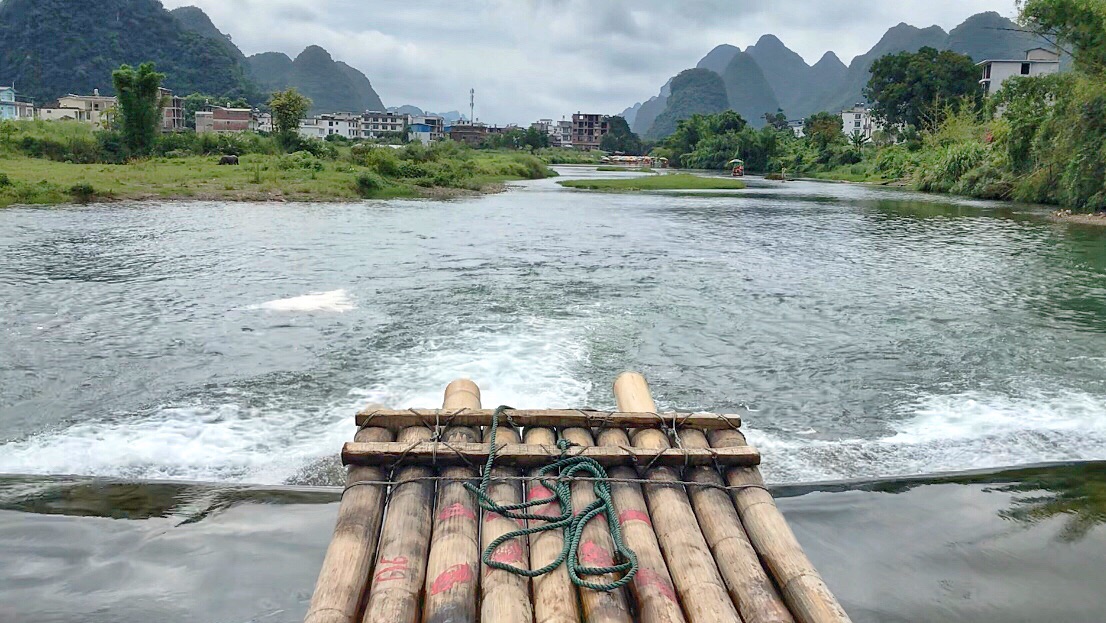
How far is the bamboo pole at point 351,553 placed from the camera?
127 inches

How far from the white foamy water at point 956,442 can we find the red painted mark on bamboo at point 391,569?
138 inches

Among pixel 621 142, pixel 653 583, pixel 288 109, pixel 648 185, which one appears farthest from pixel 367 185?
pixel 621 142

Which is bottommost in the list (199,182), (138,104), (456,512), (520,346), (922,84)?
(520,346)

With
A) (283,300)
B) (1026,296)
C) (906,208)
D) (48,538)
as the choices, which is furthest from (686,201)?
(48,538)

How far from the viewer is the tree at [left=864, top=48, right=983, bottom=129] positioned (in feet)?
262

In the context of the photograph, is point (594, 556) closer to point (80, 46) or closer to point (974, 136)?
point (974, 136)

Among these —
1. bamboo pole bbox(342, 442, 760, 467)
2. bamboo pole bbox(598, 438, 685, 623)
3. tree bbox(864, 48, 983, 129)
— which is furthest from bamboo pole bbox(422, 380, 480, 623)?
tree bbox(864, 48, 983, 129)

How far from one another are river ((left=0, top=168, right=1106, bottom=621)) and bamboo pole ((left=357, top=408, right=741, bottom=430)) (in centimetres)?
97

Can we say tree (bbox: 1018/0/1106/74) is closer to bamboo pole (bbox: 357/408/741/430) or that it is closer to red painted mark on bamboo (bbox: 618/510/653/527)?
bamboo pole (bbox: 357/408/741/430)

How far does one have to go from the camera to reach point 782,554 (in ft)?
12.1

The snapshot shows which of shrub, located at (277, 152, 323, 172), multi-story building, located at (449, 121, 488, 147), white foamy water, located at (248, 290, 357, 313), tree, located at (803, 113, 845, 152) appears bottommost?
white foamy water, located at (248, 290, 357, 313)

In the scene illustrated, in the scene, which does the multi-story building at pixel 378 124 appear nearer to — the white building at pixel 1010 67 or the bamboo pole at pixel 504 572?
the white building at pixel 1010 67

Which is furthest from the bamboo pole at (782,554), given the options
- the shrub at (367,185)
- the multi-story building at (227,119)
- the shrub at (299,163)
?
the multi-story building at (227,119)

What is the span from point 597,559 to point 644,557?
0.73 ft
